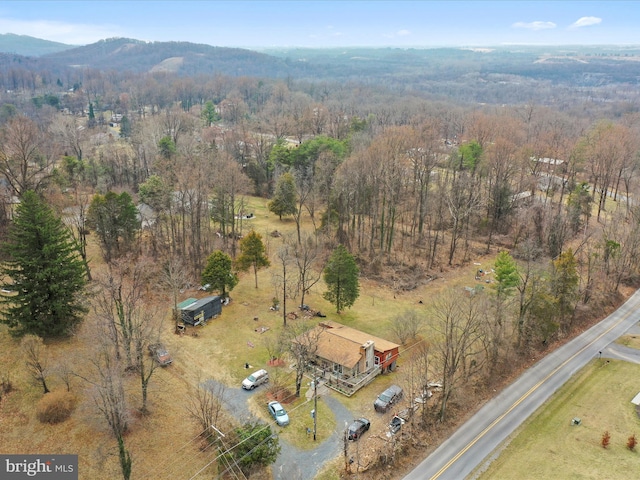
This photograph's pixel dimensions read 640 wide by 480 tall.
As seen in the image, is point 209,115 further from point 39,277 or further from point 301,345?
point 301,345

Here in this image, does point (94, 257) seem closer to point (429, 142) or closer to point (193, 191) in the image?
point (193, 191)

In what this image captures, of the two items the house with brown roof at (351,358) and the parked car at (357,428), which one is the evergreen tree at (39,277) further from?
the parked car at (357,428)

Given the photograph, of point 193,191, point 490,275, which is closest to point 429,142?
point 490,275

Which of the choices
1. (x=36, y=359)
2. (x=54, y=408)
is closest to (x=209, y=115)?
(x=36, y=359)

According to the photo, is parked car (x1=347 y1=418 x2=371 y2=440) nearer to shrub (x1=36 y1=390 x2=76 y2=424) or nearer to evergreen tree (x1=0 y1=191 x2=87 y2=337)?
shrub (x1=36 y1=390 x2=76 y2=424)

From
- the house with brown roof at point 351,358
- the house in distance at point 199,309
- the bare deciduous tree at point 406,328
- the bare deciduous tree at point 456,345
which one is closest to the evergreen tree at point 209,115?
the house in distance at point 199,309
